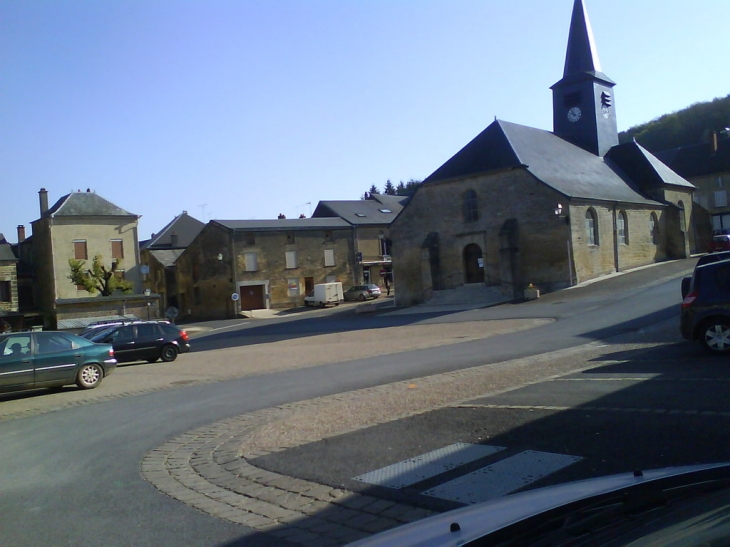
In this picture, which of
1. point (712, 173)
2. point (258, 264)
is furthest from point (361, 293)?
point (712, 173)

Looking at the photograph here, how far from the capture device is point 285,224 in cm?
6012

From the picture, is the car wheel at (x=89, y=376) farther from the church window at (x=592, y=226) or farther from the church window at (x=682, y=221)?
the church window at (x=682, y=221)

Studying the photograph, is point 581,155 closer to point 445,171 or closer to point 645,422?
point 445,171

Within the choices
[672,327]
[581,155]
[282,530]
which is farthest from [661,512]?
[581,155]

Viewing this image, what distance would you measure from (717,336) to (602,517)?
11.4 meters

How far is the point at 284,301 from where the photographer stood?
58781 millimetres

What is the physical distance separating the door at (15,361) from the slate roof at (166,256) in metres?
51.4

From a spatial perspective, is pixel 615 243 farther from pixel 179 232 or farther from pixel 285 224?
pixel 179 232

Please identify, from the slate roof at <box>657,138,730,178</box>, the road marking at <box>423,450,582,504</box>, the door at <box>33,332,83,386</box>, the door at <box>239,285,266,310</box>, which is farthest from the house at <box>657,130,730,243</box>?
the road marking at <box>423,450,582,504</box>

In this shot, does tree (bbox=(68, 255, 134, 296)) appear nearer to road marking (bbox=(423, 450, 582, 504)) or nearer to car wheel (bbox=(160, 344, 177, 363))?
car wheel (bbox=(160, 344, 177, 363))

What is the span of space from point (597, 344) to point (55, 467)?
13.2 meters

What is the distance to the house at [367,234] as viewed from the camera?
208ft

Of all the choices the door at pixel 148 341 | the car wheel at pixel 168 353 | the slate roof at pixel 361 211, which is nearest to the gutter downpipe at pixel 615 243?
the slate roof at pixel 361 211

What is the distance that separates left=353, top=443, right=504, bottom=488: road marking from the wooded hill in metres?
90.7
